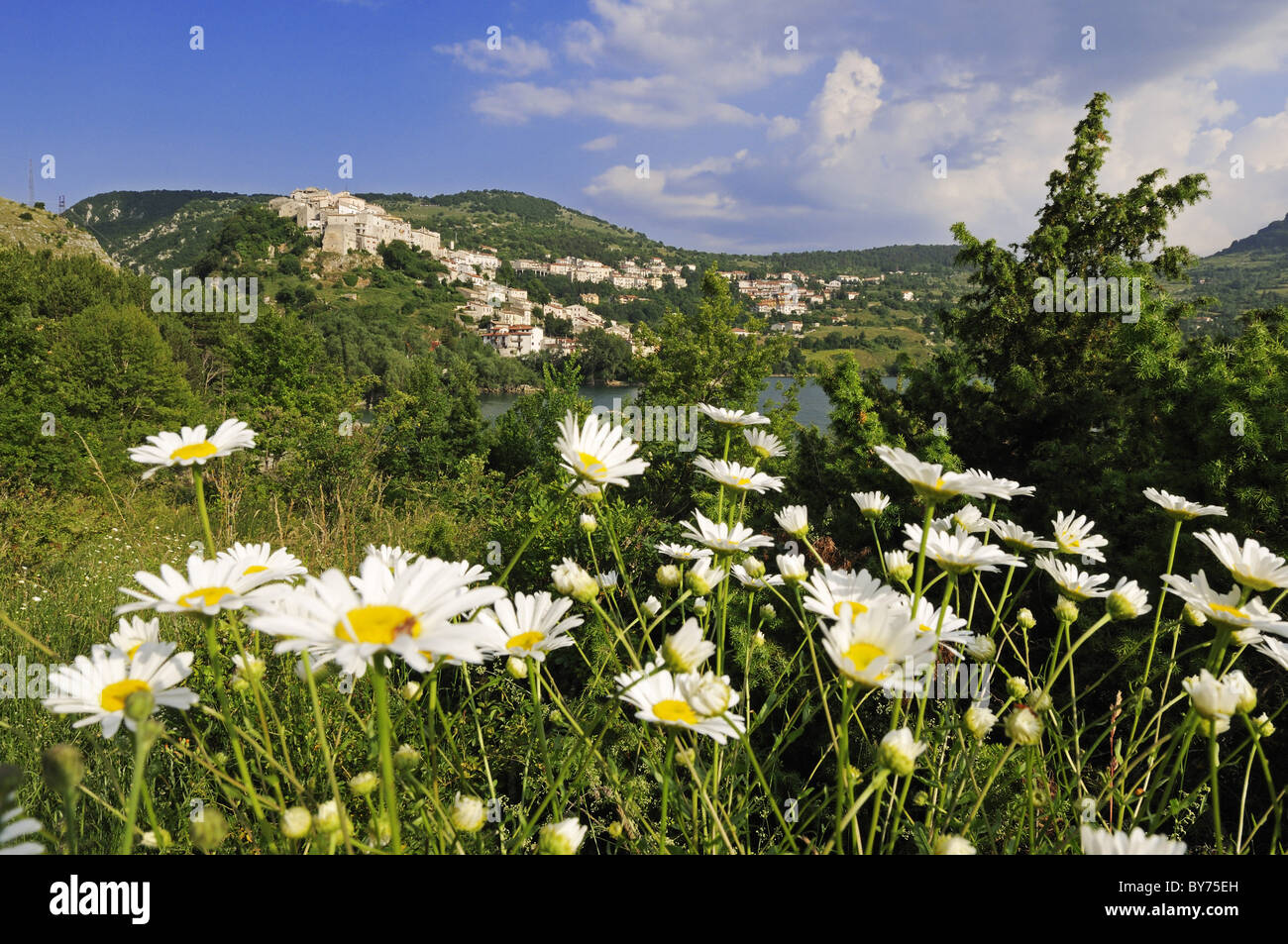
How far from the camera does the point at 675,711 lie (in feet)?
2.84

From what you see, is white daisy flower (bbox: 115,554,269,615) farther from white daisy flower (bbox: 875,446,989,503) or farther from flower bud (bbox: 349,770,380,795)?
white daisy flower (bbox: 875,446,989,503)

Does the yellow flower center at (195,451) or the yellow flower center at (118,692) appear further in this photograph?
the yellow flower center at (195,451)

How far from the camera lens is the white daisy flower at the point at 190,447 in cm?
120

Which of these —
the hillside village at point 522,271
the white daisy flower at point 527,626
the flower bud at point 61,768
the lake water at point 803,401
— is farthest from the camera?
the hillside village at point 522,271

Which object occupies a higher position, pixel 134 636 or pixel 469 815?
pixel 134 636

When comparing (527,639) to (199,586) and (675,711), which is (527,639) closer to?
(675,711)

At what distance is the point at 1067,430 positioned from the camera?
6.02m

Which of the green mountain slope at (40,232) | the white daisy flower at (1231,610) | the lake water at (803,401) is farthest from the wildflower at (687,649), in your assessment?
the green mountain slope at (40,232)

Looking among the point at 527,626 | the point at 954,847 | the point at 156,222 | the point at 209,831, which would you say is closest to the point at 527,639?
the point at 527,626

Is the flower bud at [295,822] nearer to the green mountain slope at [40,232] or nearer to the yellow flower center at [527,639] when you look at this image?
the yellow flower center at [527,639]

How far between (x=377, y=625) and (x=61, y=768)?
294 mm

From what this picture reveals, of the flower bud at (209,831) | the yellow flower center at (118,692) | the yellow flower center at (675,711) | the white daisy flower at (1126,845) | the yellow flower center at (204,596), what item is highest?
the yellow flower center at (204,596)
